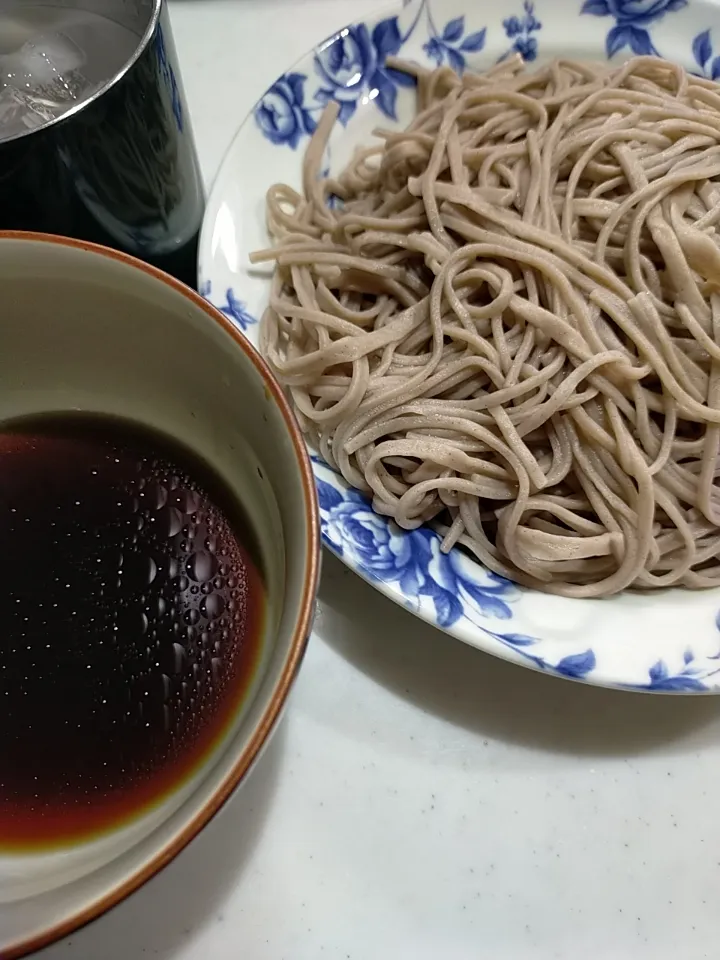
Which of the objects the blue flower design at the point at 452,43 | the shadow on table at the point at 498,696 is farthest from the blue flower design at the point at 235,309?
the blue flower design at the point at 452,43

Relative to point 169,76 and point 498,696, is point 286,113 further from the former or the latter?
point 498,696

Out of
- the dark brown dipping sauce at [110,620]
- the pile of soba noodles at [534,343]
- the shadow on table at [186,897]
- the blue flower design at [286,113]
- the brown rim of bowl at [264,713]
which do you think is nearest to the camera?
the brown rim of bowl at [264,713]

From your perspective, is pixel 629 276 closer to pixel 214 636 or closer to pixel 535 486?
pixel 535 486

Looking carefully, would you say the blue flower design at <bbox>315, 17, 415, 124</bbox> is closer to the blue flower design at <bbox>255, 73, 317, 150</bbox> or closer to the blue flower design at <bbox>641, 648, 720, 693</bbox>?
the blue flower design at <bbox>255, 73, 317, 150</bbox>

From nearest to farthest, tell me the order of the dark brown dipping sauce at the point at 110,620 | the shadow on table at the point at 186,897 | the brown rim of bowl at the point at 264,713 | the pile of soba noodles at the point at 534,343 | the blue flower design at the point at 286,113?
1. the brown rim of bowl at the point at 264,713
2. the dark brown dipping sauce at the point at 110,620
3. the shadow on table at the point at 186,897
4. the pile of soba noodles at the point at 534,343
5. the blue flower design at the point at 286,113

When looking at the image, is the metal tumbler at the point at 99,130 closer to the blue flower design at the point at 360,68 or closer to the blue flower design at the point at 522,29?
the blue flower design at the point at 360,68

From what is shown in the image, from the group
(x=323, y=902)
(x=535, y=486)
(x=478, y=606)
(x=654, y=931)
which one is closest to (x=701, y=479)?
(x=535, y=486)
